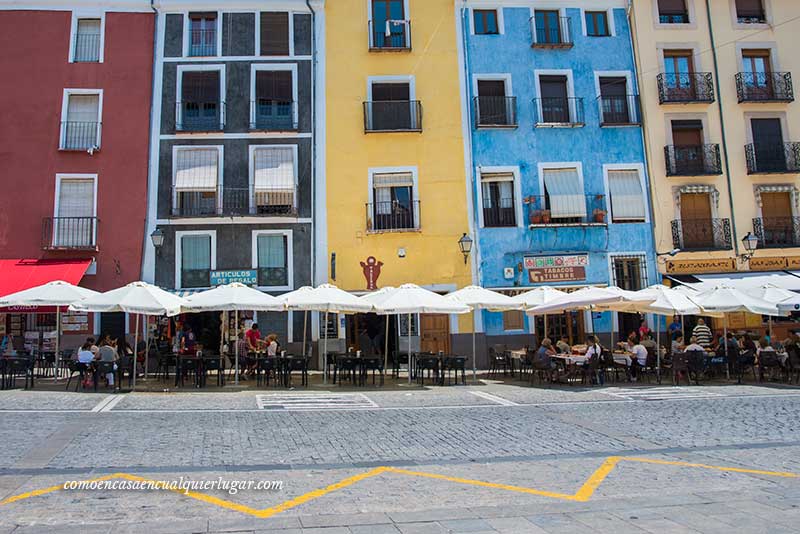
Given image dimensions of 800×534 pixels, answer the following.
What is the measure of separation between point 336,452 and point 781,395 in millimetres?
11523

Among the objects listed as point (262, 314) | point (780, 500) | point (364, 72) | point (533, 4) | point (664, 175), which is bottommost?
point (780, 500)

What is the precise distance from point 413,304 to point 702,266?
12.9 metres

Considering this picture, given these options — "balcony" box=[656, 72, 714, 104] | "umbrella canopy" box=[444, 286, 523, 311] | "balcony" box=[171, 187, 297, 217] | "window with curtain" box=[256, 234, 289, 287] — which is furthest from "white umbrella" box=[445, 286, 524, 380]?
"balcony" box=[656, 72, 714, 104]

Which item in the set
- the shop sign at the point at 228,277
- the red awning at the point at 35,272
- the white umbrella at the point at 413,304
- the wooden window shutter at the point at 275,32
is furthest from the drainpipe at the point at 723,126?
the red awning at the point at 35,272

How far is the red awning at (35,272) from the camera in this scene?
2005cm

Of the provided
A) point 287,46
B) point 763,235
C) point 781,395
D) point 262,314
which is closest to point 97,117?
point 287,46

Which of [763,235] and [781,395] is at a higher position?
[763,235]

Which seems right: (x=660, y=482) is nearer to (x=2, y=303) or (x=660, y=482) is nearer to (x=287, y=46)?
(x=2, y=303)

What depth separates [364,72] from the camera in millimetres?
23547

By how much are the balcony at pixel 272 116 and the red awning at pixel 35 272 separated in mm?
7578

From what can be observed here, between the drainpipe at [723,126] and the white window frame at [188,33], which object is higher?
the white window frame at [188,33]

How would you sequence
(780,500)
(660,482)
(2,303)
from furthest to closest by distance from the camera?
(2,303) → (660,482) → (780,500)

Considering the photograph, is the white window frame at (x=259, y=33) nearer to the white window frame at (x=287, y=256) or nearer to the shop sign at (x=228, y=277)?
the white window frame at (x=287, y=256)

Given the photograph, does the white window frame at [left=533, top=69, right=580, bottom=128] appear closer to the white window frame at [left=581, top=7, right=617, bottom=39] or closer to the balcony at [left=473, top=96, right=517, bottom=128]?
the balcony at [left=473, top=96, right=517, bottom=128]
